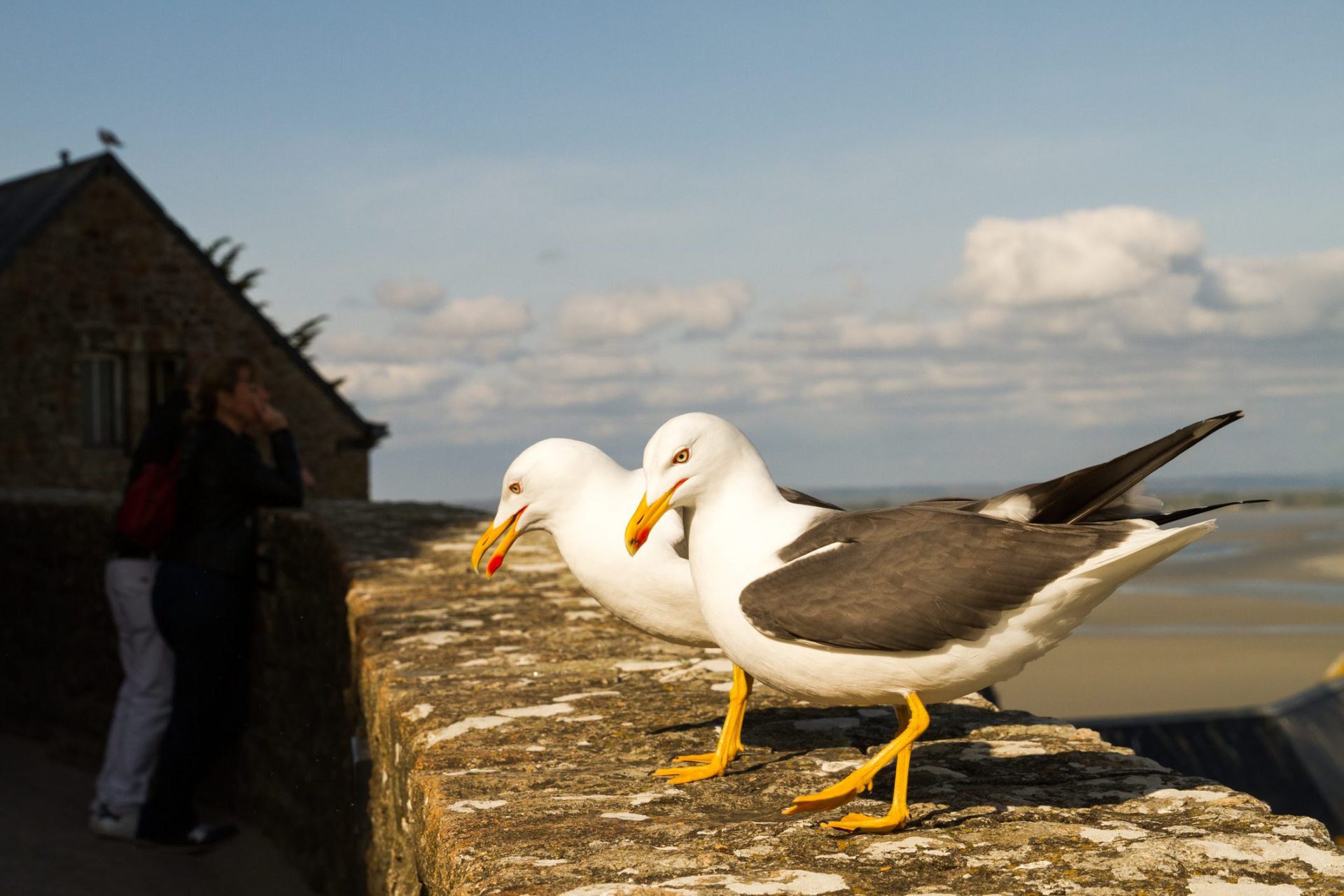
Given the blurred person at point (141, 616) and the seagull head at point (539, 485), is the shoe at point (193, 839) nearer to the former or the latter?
the blurred person at point (141, 616)

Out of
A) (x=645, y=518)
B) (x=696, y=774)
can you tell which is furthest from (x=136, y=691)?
(x=645, y=518)

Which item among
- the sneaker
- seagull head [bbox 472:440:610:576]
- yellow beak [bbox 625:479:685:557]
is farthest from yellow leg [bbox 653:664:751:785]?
the sneaker

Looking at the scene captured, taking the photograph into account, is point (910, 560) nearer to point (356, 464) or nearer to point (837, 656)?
point (837, 656)

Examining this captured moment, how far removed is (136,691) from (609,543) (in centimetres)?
524

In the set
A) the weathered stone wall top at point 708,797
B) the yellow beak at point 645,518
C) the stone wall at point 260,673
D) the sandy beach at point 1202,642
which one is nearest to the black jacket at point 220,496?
the stone wall at point 260,673

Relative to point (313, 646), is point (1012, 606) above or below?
above

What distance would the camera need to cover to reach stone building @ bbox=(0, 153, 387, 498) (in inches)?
757

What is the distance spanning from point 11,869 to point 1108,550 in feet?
23.7

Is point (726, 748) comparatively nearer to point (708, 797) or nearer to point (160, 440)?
point (708, 797)

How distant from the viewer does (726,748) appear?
3.09m

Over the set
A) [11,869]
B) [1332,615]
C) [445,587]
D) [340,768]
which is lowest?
[1332,615]

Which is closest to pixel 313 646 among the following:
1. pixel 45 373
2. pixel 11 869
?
pixel 11 869

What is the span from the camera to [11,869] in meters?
7.39

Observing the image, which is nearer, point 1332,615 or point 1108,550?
point 1108,550
